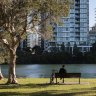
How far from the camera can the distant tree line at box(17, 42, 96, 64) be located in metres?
144

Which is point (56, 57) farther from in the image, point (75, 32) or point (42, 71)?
point (42, 71)

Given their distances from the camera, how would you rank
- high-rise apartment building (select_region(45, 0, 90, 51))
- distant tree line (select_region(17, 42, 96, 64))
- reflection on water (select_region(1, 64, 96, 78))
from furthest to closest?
1. high-rise apartment building (select_region(45, 0, 90, 51))
2. distant tree line (select_region(17, 42, 96, 64))
3. reflection on water (select_region(1, 64, 96, 78))

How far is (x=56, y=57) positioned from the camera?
497 feet

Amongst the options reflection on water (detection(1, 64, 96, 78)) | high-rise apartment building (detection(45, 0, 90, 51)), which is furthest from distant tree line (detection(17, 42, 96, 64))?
reflection on water (detection(1, 64, 96, 78))

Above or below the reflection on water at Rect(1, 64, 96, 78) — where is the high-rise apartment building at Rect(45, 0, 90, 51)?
above

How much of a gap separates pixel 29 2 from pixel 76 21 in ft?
491

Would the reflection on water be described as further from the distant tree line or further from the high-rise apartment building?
the high-rise apartment building

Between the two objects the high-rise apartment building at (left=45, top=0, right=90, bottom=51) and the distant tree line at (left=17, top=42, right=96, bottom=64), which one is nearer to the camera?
the distant tree line at (left=17, top=42, right=96, bottom=64)

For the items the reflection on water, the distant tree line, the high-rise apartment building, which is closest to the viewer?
the reflection on water

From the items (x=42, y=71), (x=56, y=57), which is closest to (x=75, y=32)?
(x=56, y=57)

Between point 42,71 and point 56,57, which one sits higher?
point 56,57

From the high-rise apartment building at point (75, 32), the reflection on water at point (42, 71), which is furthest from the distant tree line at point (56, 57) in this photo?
the reflection on water at point (42, 71)

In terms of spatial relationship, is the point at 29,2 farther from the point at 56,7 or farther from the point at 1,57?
the point at 1,57

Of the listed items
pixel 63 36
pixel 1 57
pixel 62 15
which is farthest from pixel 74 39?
pixel 62 15
